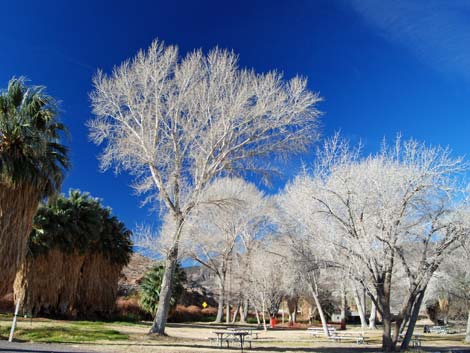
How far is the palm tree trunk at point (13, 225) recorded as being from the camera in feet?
46.4

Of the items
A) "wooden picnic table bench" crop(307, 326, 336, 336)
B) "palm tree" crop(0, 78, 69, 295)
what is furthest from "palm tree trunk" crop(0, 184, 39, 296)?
"wooden picnic table bench" crop(307, 326, 336, 336)

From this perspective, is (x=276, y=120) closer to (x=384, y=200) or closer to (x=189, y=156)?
(x=189, y=156)

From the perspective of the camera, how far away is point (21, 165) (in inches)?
573

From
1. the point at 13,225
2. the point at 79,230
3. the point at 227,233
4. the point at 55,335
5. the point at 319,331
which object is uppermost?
the point at 227,233

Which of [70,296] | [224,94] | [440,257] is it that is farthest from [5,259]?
[70,296]

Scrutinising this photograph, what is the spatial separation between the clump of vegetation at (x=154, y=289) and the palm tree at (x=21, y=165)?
21.5 metres

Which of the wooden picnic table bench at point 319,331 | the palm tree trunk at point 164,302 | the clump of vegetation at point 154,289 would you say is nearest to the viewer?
the palm tree trunk at point 164,302

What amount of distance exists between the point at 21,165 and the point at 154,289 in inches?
921

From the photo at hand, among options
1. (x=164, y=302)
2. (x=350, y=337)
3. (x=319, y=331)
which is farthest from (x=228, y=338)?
(x=319, y=331)

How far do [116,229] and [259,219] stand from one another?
12.8m

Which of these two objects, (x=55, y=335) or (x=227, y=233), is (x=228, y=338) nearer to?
(x=55, y=335)

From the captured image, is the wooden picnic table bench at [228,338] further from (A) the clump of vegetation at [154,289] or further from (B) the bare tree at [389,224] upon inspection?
(A) the clump of vegetation at [154,289]

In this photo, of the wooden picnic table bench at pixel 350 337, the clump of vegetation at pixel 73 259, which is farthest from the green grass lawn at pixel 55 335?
the wooden picnic table bench at pixel 350 337

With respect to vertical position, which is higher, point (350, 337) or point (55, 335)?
point (350, 337)
